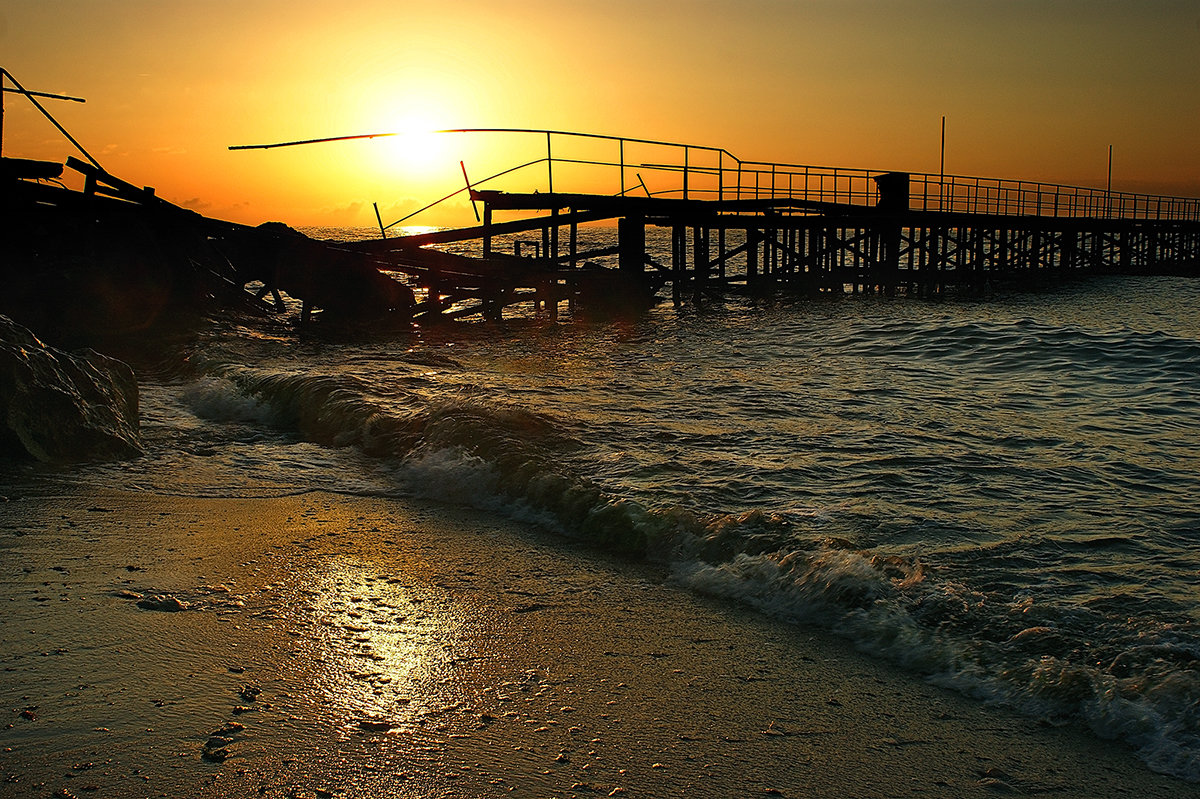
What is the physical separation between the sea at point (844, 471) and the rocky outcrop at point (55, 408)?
0.30 metres

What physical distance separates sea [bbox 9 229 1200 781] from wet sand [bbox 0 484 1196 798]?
0.39 metres

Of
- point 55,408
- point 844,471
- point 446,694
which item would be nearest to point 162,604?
point 446,694

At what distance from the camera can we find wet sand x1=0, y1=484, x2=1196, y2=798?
3.04 m

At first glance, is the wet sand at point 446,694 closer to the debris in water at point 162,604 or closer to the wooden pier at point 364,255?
the debris in water at point 162,604

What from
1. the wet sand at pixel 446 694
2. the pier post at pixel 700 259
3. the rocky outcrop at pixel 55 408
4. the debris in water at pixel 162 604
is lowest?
the wet sand at pixel 446 694

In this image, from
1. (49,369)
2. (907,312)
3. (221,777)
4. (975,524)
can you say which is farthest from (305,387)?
(907,312)

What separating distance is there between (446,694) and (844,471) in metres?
4.54

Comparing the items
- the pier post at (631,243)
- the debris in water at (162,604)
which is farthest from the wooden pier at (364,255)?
the debris in water at (162,604)

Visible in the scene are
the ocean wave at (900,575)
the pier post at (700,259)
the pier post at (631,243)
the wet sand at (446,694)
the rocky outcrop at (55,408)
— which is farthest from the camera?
the pier post at (700,259)

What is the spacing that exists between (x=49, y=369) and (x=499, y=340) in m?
11.7

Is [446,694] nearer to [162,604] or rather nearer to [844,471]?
[162,604]

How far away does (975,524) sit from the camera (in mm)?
6039

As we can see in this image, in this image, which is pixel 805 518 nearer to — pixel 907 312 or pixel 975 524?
pixel 975 524

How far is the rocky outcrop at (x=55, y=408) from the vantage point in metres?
7.22
